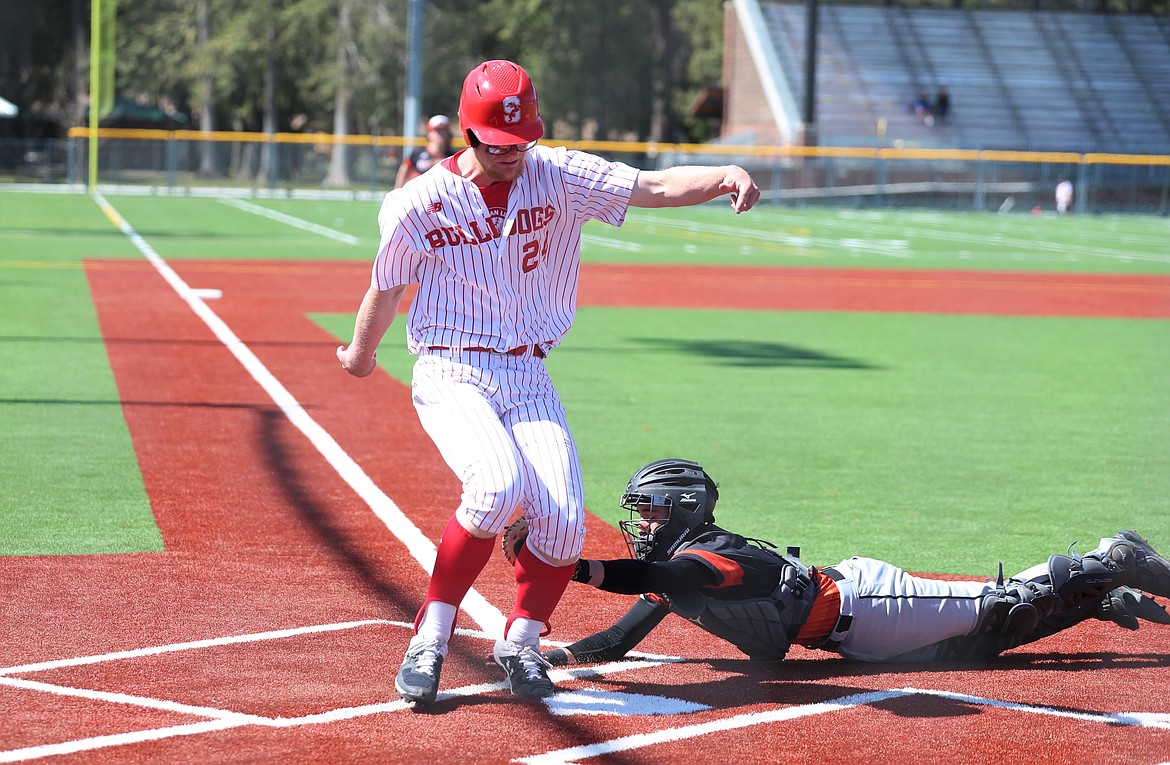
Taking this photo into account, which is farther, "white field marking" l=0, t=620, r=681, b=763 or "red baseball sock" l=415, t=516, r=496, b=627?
"red baseball sock" l=415, t=516, r=496, b=627

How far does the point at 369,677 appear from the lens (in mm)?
4715

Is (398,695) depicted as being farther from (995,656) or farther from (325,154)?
(325,154)

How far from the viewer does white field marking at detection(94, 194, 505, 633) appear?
567 centimetres

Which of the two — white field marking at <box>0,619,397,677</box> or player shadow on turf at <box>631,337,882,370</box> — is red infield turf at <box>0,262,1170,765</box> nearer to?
white field marking at <box>0,619,397,677</box>

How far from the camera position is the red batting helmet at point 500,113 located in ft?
14.7

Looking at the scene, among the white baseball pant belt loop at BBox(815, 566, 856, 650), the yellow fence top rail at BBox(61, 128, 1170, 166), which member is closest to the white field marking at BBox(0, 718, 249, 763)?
the white baseball pant belt loop at BBox(815, 566, 856, 650)

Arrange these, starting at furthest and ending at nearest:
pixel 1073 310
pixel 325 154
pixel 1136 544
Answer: pixel 325 154
pixel 1073 310
pixel 1136 544

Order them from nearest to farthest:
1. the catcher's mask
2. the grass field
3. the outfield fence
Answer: the catcher's mask
the grass field
the outfield fence

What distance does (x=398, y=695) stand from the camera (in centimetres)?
450

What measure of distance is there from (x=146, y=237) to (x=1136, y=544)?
78.3 feet

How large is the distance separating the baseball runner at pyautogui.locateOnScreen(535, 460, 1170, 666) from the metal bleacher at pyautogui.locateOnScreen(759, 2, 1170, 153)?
4856 centimetres

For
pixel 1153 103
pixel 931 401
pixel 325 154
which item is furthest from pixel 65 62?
pixel 931 401

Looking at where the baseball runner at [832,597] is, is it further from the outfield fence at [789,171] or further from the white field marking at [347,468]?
the outfield fence at [789,171]

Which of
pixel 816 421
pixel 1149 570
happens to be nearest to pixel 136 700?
pixel 1149 570
